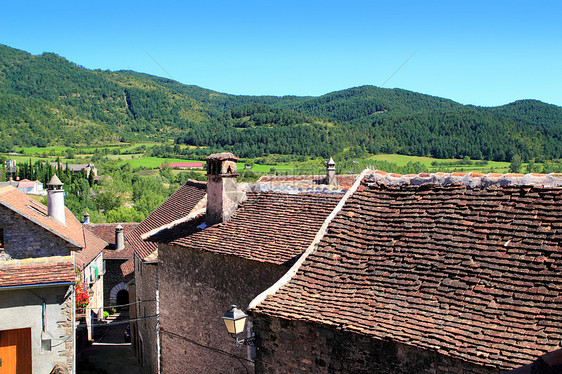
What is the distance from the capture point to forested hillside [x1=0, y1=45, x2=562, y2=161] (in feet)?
267

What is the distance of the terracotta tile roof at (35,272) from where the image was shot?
11805mm

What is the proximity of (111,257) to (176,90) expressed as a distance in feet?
525

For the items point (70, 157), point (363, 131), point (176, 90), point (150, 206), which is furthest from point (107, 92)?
point (150, 206)

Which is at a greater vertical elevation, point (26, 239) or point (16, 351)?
point (26, 239)

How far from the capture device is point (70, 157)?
12606 centimetres

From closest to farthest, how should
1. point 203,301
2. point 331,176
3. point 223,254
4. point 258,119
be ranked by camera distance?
point 223,254 → point 203,301 → point 331,176 → point 258,119

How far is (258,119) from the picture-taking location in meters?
111

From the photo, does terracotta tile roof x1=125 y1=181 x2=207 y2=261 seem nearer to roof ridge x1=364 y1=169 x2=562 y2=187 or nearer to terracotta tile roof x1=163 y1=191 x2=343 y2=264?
terracotta tile roof x1=163 y1=191 x2=343 y2=264

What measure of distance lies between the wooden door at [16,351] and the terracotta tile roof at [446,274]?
7641mm

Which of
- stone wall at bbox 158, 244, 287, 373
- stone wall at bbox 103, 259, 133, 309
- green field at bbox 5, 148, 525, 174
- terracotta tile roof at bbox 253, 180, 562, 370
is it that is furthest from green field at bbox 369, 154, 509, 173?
terracotta tile roof at bbox 253, 180, 562, 370

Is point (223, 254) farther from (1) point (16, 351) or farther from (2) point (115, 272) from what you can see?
(2) point (115, 272)

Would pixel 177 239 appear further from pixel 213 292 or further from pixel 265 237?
pixel 265 237

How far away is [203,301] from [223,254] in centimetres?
168

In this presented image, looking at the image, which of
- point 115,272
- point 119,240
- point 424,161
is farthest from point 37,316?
point 424,161
